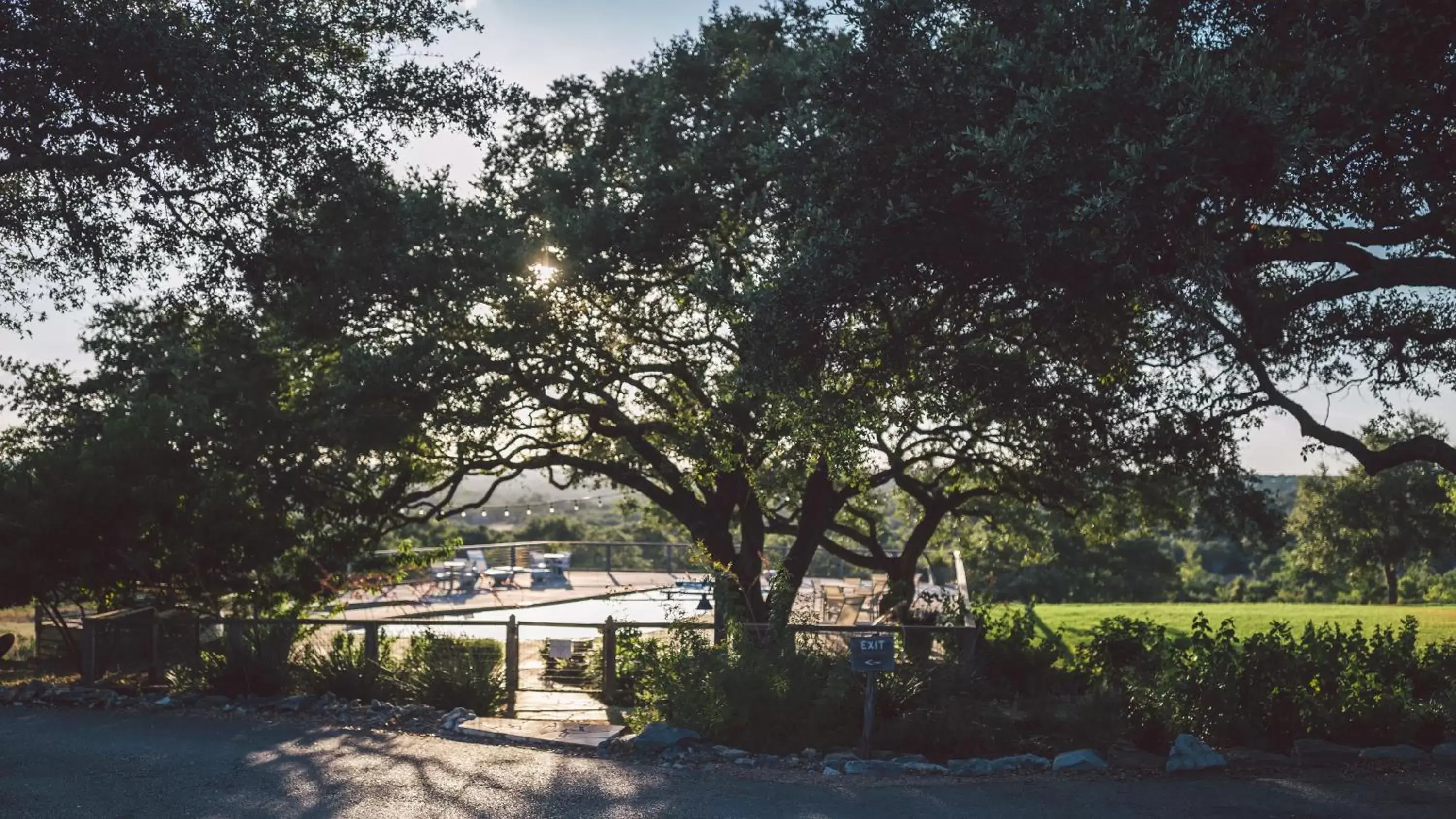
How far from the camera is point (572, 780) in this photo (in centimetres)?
855

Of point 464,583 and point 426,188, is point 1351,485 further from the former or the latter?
point 426,188

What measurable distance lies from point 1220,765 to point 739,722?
3.99 meters

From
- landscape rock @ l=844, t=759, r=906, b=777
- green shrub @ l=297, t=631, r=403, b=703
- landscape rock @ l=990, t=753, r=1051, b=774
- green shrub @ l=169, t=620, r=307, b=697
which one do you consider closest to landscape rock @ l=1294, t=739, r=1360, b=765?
landscape rock @ l=990, t=753, r=1051, b=774

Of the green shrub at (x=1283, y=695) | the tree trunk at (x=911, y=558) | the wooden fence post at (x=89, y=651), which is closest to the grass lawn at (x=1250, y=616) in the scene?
the tree trunk at (x=911, y=558)

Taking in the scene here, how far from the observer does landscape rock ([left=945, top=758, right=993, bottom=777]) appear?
8.98 metres

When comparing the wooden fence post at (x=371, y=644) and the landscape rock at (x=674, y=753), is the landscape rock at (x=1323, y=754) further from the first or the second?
the wooden fence post at (x=371, y=644)

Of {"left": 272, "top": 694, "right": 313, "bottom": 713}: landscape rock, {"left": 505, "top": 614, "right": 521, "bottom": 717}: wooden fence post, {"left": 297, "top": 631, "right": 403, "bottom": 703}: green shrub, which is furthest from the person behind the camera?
{"left": 505, "top": 614, "right": 521, "bottom": 717}: wooden fence post

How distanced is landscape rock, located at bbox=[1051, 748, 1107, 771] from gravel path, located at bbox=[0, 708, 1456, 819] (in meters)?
0.29

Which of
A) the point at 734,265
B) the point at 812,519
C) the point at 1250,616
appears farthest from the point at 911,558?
the point at 1250,616

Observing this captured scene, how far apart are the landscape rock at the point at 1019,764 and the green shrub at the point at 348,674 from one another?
22.2 feet

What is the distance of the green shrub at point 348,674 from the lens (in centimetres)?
1237

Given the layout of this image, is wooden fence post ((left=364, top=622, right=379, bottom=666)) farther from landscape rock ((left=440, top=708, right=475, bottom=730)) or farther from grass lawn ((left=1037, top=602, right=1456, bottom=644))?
grass lawn ((left=1037, top=602, right=1456, bottom=644))

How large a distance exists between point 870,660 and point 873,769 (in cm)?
88

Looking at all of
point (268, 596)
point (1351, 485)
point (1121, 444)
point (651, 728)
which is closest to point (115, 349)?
point (268, 596)
